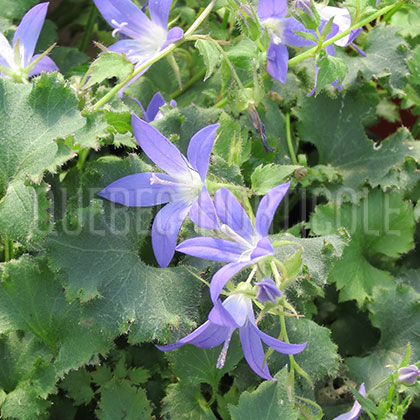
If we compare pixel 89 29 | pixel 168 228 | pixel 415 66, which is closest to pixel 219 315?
pixel 168 228

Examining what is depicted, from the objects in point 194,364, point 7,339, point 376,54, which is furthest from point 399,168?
point 7,339

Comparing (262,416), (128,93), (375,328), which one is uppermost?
(128,93)

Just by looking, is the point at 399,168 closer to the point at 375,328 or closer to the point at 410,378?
the point at 375,328

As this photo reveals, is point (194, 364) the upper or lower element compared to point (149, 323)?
lower

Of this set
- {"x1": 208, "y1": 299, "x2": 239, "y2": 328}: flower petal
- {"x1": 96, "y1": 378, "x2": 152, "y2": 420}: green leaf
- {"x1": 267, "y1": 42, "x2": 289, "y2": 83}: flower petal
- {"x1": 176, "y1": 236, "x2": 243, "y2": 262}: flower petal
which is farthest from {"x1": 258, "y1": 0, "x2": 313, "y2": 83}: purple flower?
{"x1": 96, "y1": 378, "x2": 152, "y2": 420}: green leaf

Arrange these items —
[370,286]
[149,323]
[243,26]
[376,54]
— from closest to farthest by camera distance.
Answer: [149,323] < [243,26] < [370,286] < [376,54]

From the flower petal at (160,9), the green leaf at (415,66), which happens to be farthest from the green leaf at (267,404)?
the green leaf at (415,66)
